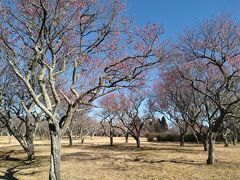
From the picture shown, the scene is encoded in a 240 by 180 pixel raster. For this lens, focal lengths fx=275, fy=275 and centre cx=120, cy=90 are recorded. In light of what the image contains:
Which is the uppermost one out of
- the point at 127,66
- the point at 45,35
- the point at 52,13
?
the point at 52,13

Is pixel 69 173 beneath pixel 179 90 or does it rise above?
beneath

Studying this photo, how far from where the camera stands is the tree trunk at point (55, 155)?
999 cm

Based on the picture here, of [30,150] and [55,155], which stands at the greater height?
[55,155]

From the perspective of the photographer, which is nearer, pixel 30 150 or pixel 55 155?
pixel 55 155

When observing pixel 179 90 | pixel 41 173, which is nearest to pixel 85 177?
pixel 41 173

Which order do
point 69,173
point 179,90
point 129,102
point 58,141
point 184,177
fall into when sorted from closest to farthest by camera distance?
point 58,141 < point 184,177 < point 69,173 < point 179,90 < point 129,102

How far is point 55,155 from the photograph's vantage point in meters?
10.2

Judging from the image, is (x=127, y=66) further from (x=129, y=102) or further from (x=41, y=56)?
(x=129, y=102)

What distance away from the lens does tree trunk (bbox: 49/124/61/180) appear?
9.99 m

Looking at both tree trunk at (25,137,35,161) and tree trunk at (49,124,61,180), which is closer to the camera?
tree trunk at (49,124,61,180)

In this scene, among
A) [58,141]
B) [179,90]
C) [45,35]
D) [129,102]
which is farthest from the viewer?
[129,102]

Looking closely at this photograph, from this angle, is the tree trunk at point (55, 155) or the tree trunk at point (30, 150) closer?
the tree trunk at point (55, 155)

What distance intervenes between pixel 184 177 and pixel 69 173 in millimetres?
5667

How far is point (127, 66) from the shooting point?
12914 mm
